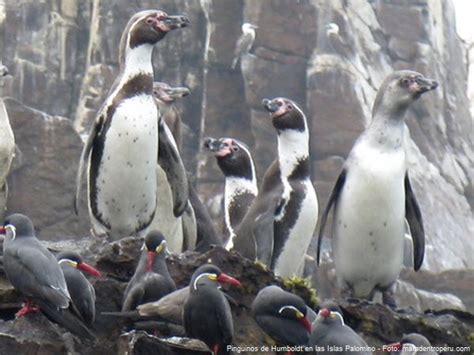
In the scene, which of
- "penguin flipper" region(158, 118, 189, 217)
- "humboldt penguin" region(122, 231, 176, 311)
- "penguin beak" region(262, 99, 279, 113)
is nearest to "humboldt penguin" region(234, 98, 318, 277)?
"penguin beak" region(262, 99, 279, 113)

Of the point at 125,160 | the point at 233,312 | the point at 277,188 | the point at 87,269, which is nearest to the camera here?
the point at 87,269

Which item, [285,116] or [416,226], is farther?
[285,116]

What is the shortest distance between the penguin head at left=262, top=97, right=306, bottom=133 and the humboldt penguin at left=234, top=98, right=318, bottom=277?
12.9 inches

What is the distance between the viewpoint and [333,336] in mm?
7594

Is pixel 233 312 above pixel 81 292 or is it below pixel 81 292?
below

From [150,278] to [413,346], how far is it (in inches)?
59.5

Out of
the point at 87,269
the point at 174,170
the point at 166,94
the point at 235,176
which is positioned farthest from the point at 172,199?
the point at 87,269

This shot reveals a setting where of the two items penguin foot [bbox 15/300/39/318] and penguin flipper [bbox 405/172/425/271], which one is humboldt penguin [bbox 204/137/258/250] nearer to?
penguin flipper [bbox 405/172/425/271]

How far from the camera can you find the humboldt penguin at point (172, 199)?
39.5 feet

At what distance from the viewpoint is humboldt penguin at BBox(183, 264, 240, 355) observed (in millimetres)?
7613

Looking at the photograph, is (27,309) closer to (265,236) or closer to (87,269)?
(87,269)

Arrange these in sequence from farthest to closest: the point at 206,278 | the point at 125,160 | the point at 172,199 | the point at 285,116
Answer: the point at 285,116
the point at 172,199
the point at 125,160
the point at 206,278

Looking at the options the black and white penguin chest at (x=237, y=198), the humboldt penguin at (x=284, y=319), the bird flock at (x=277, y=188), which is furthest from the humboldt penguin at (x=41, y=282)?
the black and white penguin chest at (x=237, y=198)

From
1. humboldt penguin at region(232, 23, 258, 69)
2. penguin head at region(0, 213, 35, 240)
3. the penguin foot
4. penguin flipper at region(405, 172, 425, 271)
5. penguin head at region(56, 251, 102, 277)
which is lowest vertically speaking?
humboldt penguin at region(232, 23, 258, 69)
